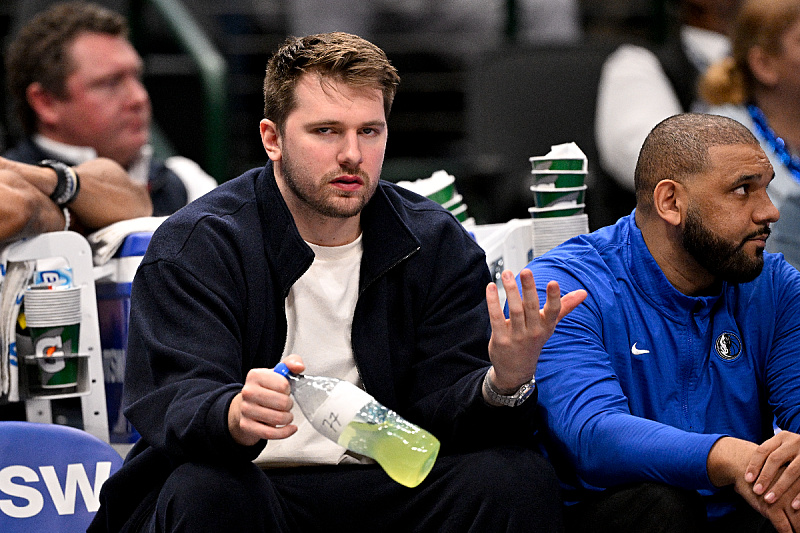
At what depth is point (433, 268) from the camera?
104 inches

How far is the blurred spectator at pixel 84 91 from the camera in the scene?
4.38 metres

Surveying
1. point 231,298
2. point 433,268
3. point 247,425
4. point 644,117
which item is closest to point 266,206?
point 231,298

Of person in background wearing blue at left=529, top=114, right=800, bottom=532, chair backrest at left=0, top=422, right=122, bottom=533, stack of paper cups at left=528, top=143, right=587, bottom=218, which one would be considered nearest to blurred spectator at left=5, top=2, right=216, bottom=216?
chair backrest at left=0, top=422, right=122, bottom=533

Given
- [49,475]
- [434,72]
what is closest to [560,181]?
[49,475]

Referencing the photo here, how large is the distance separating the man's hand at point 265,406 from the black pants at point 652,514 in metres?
0.76

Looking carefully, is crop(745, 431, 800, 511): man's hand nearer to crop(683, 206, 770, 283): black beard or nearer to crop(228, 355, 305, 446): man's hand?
crop(683, 206, 770, 283): black beard

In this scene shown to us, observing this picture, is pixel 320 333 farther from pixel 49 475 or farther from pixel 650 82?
pixel 650 82

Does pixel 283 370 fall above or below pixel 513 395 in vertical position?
above

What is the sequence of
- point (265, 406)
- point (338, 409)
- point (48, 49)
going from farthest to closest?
point (48, 49), point (338, 409), point (265, 406)

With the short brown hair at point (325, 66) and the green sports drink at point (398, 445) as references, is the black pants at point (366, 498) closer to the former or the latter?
the green sports drink at point (398, 445)

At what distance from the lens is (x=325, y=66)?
96.8 inches

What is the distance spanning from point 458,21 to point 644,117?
1.95 metres

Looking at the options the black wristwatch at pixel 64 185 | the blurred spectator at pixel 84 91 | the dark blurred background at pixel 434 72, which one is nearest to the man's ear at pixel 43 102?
the blurred spectator at pixel 84 91

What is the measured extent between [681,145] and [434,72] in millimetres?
3806
